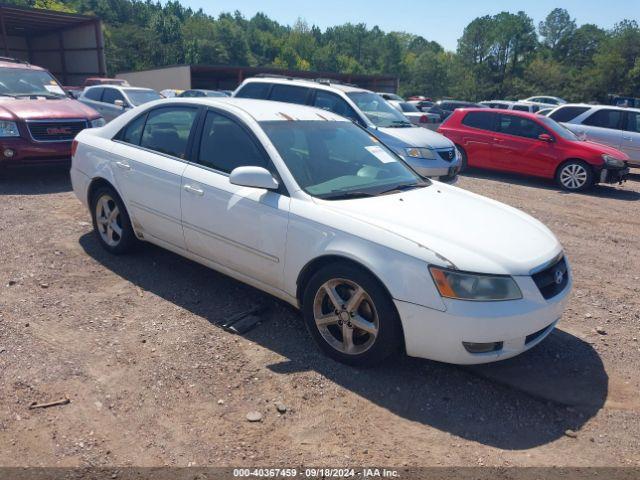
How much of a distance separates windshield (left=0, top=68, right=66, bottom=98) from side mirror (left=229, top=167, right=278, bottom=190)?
23.0ft

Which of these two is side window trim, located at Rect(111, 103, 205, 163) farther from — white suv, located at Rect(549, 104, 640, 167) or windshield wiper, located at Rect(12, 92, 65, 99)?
white suv, located at Rect(549, 104, 640, 167)

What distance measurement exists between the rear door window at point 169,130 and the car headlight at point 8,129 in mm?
4102

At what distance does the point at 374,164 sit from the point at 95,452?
2874mm

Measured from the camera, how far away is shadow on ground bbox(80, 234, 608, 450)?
3.09 m

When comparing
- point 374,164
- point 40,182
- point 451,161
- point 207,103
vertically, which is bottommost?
point 40,182

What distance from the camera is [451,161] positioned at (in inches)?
369

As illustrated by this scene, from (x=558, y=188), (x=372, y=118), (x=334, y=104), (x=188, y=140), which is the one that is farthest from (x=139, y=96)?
(x=188, y=140)

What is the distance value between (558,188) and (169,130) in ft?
29.7

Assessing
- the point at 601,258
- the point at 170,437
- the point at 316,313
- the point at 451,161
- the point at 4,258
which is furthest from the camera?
the point at 451,161

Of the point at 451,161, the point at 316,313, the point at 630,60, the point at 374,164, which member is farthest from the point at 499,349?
the point at 630,60

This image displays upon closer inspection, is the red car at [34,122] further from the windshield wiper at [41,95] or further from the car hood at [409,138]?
the car hood at [409,138]

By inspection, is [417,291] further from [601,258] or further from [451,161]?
[451,161]

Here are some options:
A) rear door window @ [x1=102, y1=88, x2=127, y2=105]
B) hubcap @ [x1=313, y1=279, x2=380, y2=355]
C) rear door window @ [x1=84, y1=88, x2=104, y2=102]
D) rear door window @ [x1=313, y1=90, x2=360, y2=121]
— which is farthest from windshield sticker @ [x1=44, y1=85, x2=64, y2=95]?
hubcap @ [x1=313, y1=279, x2=380, y2=355]

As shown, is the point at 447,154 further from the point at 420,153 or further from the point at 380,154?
the point at 380,154
